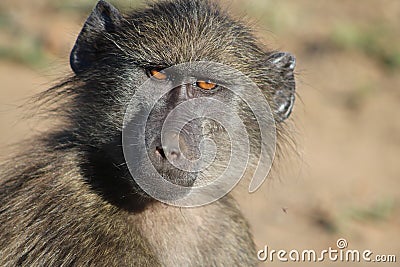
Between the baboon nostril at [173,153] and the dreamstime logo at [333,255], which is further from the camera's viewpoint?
the dreamstime logo at [333,255]

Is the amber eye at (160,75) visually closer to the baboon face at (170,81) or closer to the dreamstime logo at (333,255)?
the baboon face at (170,81)

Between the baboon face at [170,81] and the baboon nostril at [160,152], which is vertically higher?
the baboon face at [170,81]

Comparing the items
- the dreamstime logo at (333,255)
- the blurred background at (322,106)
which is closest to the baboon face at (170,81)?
the blurred background at (322,106)

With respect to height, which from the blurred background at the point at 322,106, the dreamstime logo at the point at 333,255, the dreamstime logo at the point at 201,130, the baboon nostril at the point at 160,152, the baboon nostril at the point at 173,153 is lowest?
the baboon nostril at the point at 160,152

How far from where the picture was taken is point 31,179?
3551mm

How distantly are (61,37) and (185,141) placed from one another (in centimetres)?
586

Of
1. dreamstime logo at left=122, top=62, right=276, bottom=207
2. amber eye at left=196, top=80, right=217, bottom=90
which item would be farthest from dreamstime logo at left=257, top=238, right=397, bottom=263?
amber eye at left=196, top=80, right=217, bottom=90

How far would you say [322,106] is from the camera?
8.13m

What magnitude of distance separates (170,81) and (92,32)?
0.51 metres

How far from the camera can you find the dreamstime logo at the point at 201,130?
126 inches

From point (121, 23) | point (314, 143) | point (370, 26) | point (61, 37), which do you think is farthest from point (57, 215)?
point (370, 26)

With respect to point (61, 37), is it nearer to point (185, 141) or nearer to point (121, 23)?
point (121, 23)

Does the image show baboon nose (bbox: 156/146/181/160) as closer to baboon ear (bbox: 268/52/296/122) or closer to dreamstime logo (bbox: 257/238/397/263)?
baboon ear (bbox: 268/52/296/122)

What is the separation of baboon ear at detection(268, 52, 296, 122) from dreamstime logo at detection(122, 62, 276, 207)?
6cm
